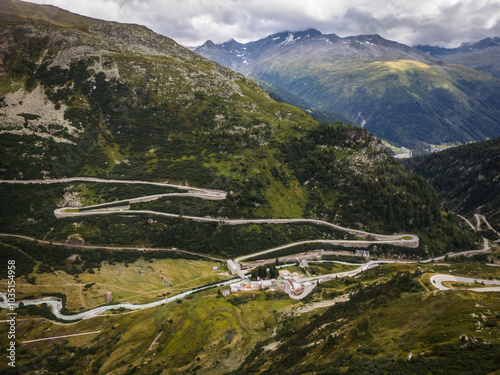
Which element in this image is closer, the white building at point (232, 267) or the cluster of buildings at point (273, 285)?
the cluster of buildings at point (273, 285)

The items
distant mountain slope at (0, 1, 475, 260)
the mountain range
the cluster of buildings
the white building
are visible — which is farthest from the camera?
distant mountain slope at (0, 1, 475, 260)

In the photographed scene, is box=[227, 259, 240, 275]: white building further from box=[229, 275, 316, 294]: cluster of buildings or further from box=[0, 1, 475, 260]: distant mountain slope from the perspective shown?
box=[229, 275, 316, 294]: cluster of buildings

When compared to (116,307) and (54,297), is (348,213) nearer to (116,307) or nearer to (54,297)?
(116,307)

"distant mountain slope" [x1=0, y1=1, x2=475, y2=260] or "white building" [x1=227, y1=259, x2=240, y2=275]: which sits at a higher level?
"distant mountain slope" [x1=0, y1=1, x2=475, y2=260]

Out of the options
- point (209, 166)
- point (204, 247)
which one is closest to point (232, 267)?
point (204, 247)

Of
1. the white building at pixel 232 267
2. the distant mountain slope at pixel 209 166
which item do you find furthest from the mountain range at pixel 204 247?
the white building at pixel 232 267

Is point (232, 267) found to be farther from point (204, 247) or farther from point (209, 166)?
point (209, 166)

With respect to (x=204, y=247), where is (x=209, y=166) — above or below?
above

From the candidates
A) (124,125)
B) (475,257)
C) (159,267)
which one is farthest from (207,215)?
(475,257)

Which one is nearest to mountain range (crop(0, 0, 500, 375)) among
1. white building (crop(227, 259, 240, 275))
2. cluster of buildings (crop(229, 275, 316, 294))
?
cluster of buildings (crop(229, 275, 316, 294))

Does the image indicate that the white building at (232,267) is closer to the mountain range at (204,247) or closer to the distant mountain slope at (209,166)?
the mountain range at (204,247)

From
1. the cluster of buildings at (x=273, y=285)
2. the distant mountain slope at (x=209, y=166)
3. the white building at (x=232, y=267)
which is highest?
the distant mountain slope at (x=209, y=166)

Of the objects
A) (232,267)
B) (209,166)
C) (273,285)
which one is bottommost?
(232,267)

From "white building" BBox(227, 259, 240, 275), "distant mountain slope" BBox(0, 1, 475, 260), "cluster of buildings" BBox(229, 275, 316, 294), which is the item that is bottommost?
"white building" BBox(227, 259, 240, 275)
